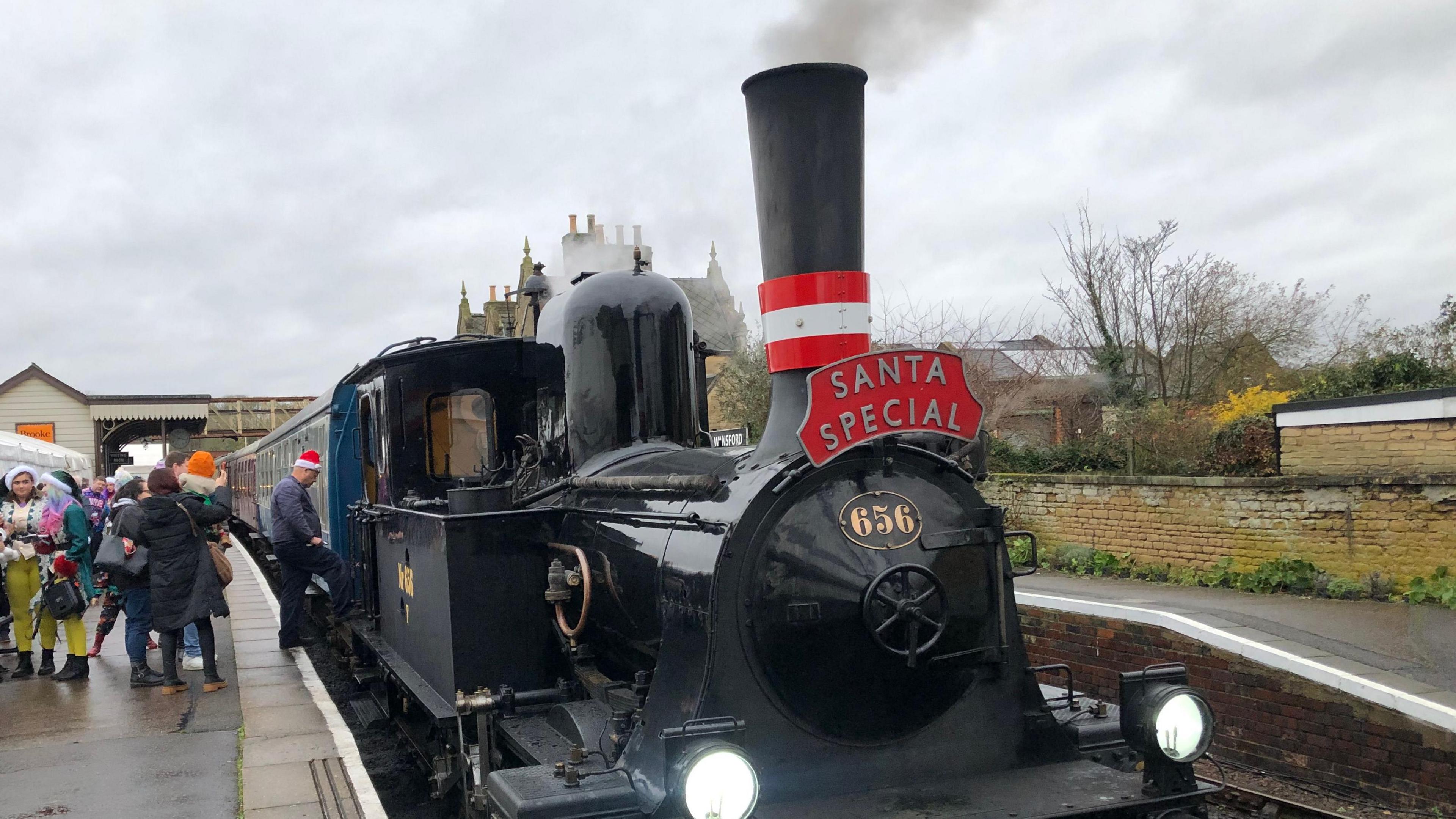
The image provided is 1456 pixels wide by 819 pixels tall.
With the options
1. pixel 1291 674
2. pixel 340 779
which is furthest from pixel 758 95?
pixel 1291 674

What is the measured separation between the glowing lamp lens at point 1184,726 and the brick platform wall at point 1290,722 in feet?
9.63

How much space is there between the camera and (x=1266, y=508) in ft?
34.1

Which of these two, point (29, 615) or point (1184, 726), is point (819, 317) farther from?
point (29, 615)

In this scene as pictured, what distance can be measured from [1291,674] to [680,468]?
4326 millimetres

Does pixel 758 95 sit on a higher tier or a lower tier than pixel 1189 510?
higher

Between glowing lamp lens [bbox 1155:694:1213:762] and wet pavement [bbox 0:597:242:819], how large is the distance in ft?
12.6

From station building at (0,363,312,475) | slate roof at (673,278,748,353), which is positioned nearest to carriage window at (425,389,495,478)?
slate roof at (673,278,748,353)

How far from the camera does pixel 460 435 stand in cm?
590

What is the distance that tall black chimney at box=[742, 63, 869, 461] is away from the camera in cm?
353

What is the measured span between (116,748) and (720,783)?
4.34 meters

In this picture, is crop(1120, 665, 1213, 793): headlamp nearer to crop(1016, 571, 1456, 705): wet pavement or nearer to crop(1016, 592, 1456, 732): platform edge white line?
crop(1016, 592, 1456, 732): platform edge white line

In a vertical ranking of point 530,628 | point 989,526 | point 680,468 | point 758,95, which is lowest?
point 530,628

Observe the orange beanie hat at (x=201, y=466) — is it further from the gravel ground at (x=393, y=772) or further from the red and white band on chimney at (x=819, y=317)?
the red and white band on chimney at (x=819, y=317)

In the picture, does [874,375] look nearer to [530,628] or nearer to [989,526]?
[989,526]
